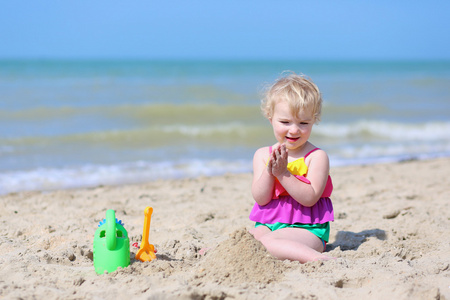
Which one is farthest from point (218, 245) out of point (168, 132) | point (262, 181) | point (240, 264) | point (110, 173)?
point (168, 132)

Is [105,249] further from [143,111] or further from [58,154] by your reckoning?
[143,111]

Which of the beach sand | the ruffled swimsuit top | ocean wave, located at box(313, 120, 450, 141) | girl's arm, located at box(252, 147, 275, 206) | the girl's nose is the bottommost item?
the beach sand

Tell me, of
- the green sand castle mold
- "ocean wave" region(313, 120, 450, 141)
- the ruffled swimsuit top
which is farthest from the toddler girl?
"ocean wave" region(313, 120, 450, 141)

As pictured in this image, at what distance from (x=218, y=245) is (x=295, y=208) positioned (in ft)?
2.12

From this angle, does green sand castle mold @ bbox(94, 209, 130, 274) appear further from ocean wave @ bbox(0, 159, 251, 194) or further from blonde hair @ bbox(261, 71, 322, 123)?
ocean wave @ bbox(0, 159, 251, 194)

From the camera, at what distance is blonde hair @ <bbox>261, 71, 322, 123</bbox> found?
9.18ft

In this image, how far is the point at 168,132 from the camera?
881 cm

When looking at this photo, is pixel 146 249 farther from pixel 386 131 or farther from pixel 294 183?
pixel 386 131

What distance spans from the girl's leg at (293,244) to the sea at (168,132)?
35.8 inches

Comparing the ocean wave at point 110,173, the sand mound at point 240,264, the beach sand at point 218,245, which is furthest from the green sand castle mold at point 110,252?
the ocean wave at point 110,173

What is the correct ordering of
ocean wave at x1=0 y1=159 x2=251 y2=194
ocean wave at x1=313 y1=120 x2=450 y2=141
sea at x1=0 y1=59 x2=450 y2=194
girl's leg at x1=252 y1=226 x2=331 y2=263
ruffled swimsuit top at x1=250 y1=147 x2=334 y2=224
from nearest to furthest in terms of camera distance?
girl's leg at x1=252 y1=226 x2=331 y2=263, ruffled swimsuit top at x1=250 y1=147 x2=334 y2=224, ocean wave at x1=0 y1=159 x2=251 y2=194, sea at x1=0 y1=59 x2=450 y2=194, ocean wave at x1=313 y1=120 x2=450 y2=141

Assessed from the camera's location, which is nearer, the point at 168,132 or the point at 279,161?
the point at 279,161

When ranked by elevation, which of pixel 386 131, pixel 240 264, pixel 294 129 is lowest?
pixel 240 264

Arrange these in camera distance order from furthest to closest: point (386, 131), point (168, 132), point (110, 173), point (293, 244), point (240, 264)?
1. point (386, 131)
2. point (168, 132)
3. point (110, 173)
4. point (293, 244)
5. point (240, 264)
